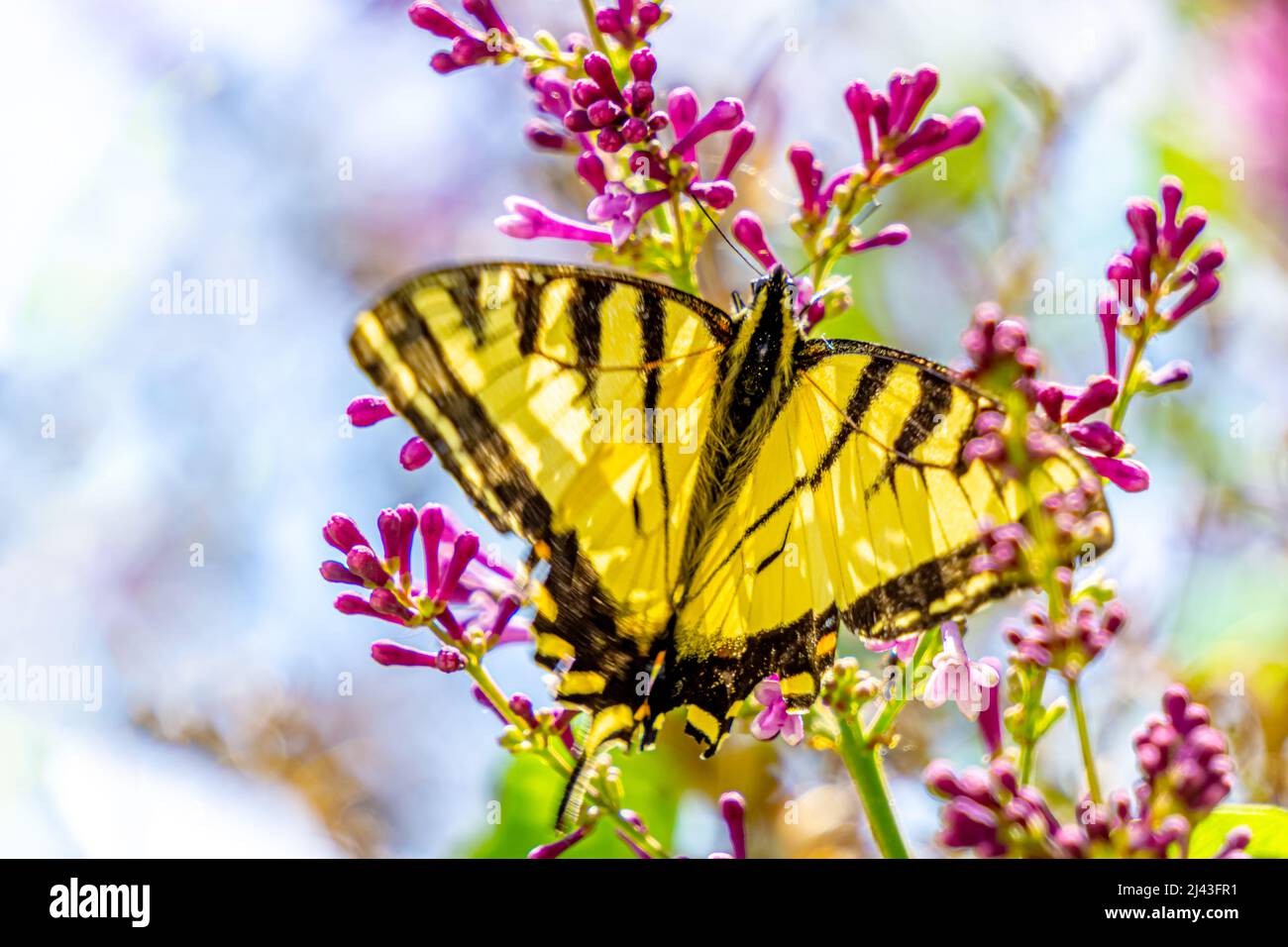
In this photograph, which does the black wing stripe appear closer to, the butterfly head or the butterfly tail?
the butterfly head

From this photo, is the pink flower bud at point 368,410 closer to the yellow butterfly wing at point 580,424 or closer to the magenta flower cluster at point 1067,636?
the yellow butterfly wing at point 580,424

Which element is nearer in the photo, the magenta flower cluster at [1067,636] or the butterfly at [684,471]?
the magenta flower cluster at [1067,636]

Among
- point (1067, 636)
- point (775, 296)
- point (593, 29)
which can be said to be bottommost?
point (1067, 636)

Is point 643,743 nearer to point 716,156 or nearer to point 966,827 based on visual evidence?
point 966,827

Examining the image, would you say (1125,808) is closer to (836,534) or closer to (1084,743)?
(1084,743)

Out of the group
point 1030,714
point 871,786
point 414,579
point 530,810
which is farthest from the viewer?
point 530,810

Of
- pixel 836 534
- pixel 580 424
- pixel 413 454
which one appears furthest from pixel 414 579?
pixel 836 534

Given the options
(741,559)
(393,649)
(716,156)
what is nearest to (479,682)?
(393,649)

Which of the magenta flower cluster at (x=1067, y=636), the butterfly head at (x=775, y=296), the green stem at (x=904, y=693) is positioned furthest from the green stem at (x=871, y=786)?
the butterfly head at (x=775, y=296)
